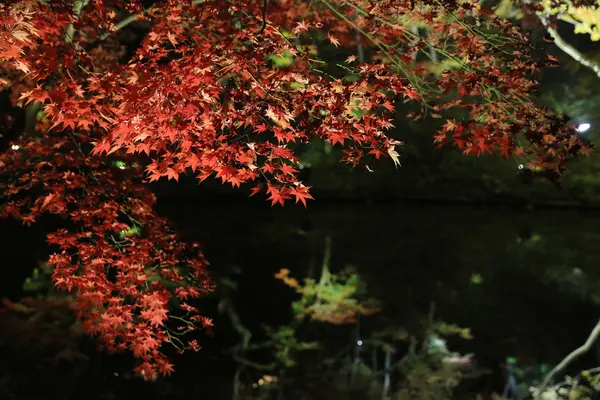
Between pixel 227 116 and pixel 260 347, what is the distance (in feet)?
13.6

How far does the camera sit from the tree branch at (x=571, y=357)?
6164mm

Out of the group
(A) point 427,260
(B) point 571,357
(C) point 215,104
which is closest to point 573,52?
(A) point 427,260

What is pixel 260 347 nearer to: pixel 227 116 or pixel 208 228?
pixel 227 116

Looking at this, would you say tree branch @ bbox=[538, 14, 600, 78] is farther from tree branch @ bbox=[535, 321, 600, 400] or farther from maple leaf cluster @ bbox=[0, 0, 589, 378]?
tree branch @ bbox=[535, 321, 600, 400]

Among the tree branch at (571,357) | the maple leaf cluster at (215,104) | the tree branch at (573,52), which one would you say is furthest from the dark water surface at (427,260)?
the tree branch at (573,52)

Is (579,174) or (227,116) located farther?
(579,174)

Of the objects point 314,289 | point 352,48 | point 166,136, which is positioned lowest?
point 314,289

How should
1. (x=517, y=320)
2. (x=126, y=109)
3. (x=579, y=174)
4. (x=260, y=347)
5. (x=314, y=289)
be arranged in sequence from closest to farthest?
(x=126, y=109)
(x=260, y=347)
(x=517, y=320)
(x=314, y=289)
(x=579, y=174)

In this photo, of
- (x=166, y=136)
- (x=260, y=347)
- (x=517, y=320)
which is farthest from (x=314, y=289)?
(x=166, y=136)

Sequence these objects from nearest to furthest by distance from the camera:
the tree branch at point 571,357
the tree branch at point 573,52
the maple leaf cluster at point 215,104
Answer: the maple leaf cluster at point 215,104 → the tree branch at point 571,357 → the tree branch at point 573,52

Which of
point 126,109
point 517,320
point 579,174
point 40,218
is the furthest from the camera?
point 579,174

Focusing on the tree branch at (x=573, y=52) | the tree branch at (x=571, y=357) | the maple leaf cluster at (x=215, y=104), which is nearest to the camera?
the maple leaf cluster at (x=215, y=104)

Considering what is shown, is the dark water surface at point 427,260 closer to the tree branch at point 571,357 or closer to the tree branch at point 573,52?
the tree branch at point 571,357

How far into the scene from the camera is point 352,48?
55.8 ft
